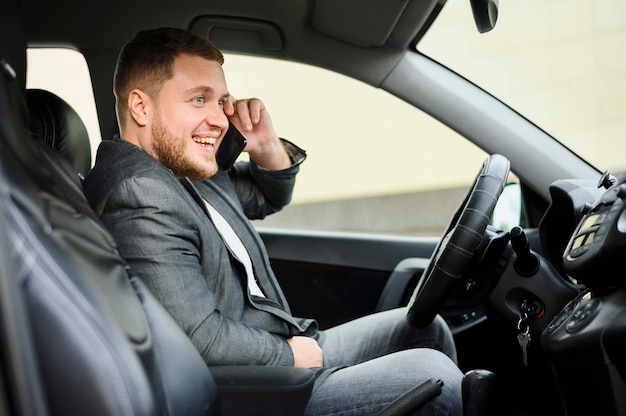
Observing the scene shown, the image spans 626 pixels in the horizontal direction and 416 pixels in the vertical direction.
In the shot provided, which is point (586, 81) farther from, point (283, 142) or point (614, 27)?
point (283, 142)

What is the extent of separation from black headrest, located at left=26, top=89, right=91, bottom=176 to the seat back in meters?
0.71

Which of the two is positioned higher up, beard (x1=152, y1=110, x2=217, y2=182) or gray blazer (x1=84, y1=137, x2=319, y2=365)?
beard (x1=152, y1=110, x2=217, y2=182)

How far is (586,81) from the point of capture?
17.9ft

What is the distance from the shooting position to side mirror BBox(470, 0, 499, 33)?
5.54ft

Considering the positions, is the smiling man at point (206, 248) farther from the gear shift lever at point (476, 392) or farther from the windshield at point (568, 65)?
the windshield at point (568, 65)

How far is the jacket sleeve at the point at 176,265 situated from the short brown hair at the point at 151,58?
269mm

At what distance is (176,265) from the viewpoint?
1.63m

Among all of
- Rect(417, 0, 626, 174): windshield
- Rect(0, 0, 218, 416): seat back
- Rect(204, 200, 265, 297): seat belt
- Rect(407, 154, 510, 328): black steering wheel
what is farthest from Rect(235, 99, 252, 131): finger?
Rect(417, 0, 626, 174): windshield

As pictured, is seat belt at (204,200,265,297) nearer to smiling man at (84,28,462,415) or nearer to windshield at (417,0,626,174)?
smiling man at (84,28,462,415)

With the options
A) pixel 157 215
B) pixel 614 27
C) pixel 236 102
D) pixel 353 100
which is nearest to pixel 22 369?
pixel 157 215

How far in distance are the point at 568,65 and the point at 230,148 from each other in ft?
12.2

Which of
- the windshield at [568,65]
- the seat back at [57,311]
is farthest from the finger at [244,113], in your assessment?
the windshield at [568,65]

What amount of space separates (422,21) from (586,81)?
3585mm

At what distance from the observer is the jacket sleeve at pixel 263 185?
2.42 m
